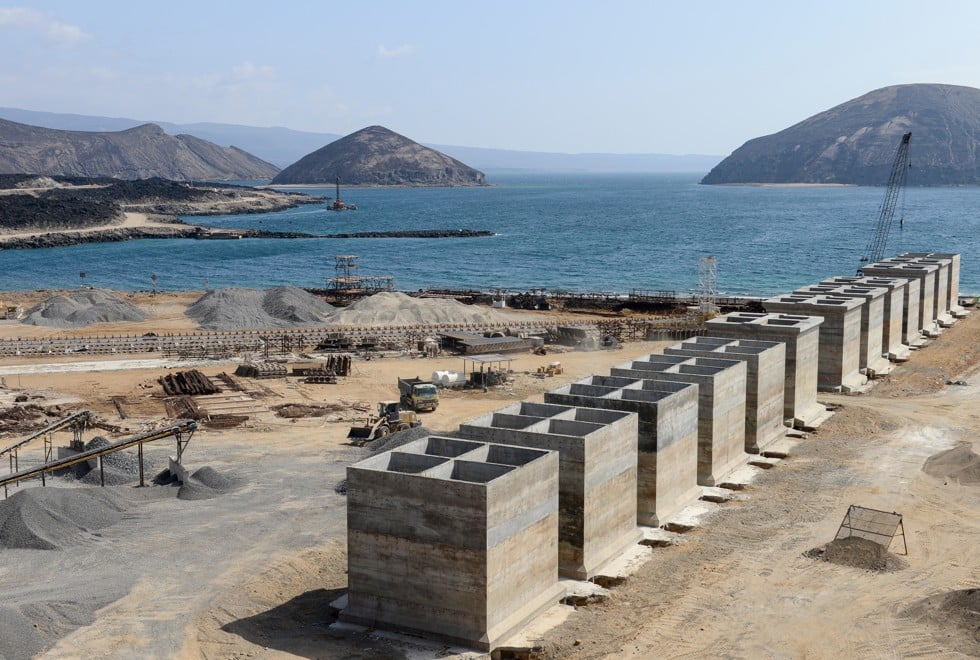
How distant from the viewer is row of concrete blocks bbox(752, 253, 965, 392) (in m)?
45.9

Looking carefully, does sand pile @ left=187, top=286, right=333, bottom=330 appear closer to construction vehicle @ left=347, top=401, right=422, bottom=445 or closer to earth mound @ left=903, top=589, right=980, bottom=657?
construction vehicle @ left=347, top=401, right=422, bottom=445

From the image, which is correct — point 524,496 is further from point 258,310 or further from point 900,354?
point 258,310

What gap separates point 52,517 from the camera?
2689cm

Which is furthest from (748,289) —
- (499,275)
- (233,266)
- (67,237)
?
(67,237)

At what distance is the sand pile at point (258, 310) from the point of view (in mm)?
67750

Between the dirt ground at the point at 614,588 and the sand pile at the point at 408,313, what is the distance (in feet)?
95.9

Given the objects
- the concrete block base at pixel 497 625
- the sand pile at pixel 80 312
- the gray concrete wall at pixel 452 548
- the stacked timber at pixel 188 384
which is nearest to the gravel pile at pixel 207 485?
the concrete block base at pixel 497 625

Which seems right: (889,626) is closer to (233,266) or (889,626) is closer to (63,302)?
(63,302)

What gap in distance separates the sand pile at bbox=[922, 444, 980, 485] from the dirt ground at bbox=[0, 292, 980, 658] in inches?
18.2

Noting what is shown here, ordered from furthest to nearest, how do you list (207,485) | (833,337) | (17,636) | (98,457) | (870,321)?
(870,321)
(833,337)
(98,457)
(207,485)
(17,636)

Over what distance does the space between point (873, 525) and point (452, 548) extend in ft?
42.7

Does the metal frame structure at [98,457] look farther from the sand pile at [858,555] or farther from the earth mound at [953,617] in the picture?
the earth mound at [953,617]

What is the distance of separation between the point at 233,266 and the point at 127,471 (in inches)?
3607

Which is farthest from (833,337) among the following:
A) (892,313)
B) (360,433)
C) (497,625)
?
(497,625)
